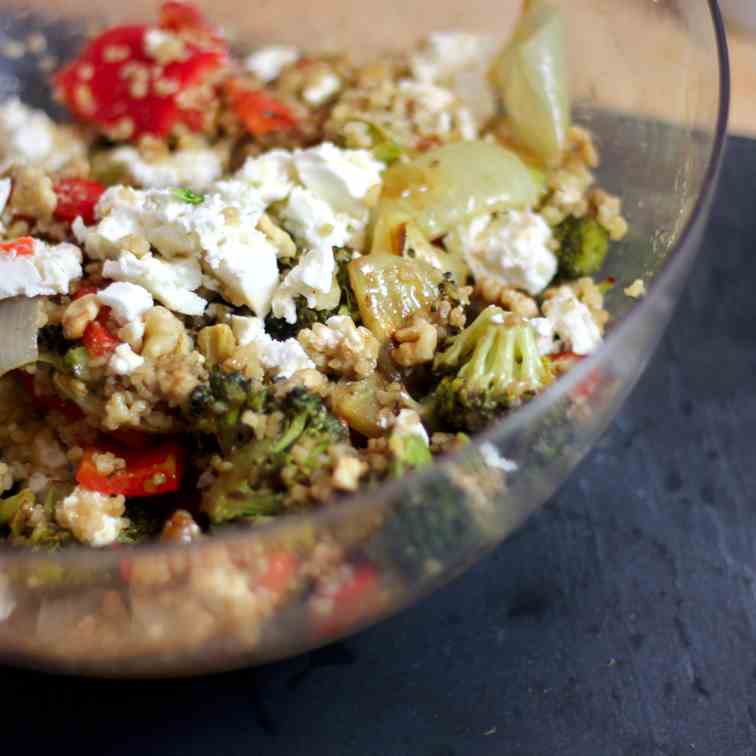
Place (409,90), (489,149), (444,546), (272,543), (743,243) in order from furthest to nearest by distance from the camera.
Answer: (743,243) → (409,90) → (489,149) → (444,546) → (272,543)

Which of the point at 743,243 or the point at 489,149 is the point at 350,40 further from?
the point at 743,243

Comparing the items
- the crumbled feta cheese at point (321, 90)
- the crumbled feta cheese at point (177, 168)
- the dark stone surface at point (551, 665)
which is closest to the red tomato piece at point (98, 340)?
the crumbled feta cheese at point (177, 168)

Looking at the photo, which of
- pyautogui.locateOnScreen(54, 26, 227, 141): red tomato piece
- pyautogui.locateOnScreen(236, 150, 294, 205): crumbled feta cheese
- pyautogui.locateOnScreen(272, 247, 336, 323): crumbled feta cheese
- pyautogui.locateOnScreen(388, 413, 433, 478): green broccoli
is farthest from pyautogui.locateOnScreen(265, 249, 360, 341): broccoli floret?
pyautogui.locateOnScreen(54, 26, 227, 141): red tomato piece

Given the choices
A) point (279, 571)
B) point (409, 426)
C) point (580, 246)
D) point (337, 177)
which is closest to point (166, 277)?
point (337, 177)

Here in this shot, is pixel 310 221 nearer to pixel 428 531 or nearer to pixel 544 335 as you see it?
pixel 544 335

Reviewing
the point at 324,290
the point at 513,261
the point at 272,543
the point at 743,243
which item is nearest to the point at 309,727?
the point at 272,543

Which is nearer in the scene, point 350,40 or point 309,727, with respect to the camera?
point 309,727

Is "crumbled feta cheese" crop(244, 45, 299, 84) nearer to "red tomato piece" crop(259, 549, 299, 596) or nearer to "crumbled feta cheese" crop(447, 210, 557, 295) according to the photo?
"crumbled feta cheese" crop(447, 210, 557, 295)

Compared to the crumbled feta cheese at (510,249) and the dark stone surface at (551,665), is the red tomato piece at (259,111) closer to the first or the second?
the crumbled feta cheese at (510,249)
